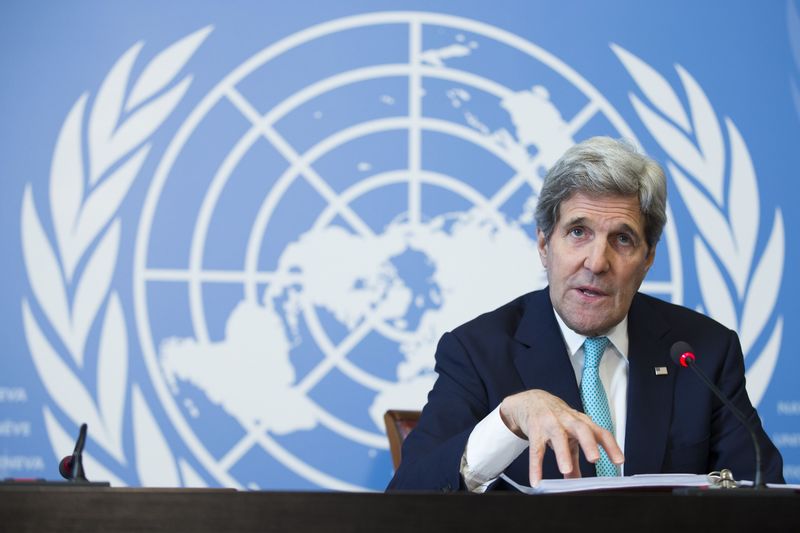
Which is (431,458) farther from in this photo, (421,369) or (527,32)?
(527,32)

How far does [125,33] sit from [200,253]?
3.08 ft

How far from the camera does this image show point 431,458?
2109 mm

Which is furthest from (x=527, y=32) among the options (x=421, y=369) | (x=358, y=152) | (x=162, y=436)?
(x=162, y=436)

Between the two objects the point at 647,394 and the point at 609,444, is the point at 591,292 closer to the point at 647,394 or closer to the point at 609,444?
the point at 647,394

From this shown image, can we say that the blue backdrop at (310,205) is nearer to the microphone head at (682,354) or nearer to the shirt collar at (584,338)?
the shirt collar at (584,338)

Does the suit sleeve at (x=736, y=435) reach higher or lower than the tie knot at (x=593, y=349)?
lower

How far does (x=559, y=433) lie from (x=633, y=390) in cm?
88

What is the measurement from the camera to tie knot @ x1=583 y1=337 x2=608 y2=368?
2.58 meters

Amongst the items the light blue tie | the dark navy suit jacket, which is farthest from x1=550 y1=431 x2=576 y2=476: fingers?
the light blue tie

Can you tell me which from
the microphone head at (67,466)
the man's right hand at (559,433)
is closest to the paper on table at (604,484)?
the man's right hand at (559,433)

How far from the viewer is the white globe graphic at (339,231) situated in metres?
3.74

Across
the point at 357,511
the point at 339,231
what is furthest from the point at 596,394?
the point at 339,231

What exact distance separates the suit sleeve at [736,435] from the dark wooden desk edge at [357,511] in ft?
3.97

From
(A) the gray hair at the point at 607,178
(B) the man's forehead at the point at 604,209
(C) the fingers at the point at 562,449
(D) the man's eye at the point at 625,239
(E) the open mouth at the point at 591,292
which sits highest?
(A) the gray hair at the point at 607,178
